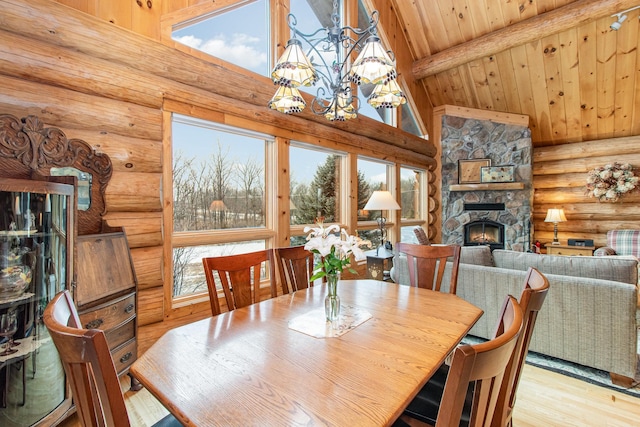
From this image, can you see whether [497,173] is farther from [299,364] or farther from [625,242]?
[299,364]

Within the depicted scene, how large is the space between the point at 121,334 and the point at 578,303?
3370 millimetres

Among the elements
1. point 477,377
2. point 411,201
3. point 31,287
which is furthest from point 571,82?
point 31,287

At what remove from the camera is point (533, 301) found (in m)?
0.99

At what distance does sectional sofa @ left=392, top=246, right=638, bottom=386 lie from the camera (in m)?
2.21

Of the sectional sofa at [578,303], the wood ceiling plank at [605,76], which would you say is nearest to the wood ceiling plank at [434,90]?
the wood ceiling plank at [605,76]

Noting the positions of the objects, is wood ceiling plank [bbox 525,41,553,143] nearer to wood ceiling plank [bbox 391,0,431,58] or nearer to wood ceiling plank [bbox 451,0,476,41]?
wood ceiling plank [bbox 451,0,476,41]

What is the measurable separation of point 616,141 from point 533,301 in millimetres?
6766

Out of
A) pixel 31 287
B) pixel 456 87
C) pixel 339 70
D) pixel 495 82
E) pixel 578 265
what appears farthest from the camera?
pixel 456 87

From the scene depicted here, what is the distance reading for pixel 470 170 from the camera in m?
6.21

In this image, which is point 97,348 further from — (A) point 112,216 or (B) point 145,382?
(A) point 112,216

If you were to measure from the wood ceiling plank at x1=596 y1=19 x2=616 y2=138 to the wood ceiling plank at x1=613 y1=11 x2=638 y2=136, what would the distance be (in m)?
0.05

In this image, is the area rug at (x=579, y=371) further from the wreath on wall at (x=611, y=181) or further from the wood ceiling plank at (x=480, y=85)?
the wood ceiling plank at (x=480, y=85)

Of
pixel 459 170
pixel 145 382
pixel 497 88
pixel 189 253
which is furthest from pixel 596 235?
pixel 145 382

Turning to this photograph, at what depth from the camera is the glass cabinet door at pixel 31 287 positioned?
1.56 metres
